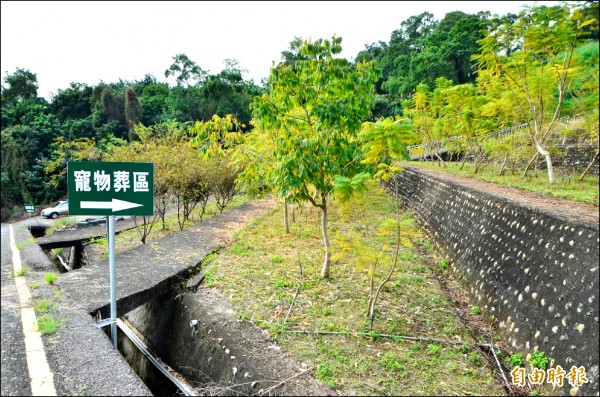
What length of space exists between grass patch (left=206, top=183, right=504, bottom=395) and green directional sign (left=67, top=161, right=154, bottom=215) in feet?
7.15

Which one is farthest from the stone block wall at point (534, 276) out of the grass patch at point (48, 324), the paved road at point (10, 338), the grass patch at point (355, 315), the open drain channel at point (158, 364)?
the grass patch at point (48, 324)

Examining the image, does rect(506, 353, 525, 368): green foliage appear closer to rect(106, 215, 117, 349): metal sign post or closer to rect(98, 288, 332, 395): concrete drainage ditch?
rect(98, 288, 332, 395): concrete drainage ditch

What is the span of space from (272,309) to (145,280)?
91.1 inches

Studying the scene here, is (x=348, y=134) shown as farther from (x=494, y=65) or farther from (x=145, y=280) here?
(x=494, y=65)

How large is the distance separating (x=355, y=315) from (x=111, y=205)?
11.3ft

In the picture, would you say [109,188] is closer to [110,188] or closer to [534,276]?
[110,188]

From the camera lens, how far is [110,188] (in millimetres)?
3469

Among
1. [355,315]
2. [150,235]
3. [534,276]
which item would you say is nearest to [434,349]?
[355,315]

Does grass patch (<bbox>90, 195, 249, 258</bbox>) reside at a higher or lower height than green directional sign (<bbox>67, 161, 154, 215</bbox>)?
lower

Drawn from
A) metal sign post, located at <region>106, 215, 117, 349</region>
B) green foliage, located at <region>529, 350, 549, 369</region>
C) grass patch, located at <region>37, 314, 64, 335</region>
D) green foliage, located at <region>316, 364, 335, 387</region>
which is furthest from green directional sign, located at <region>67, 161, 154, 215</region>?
green foliage, located at <region>529, 350, 549, 369</region>

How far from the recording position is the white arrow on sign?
3405 millimetres

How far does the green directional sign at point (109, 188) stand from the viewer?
334 cm

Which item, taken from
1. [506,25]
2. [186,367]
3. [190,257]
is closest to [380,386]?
[186,367]

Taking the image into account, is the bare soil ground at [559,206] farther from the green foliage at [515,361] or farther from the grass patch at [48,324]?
the grass patch at [48,324]
